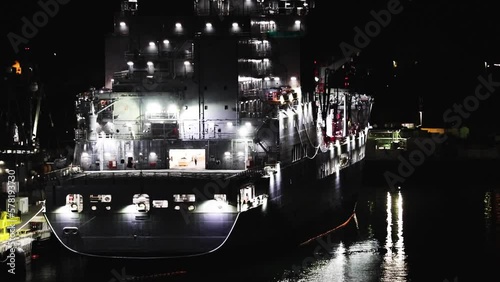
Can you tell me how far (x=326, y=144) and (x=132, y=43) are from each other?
11.6m

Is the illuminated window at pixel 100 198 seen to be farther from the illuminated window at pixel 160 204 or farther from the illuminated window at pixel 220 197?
the illuminated window at pixel 220 197

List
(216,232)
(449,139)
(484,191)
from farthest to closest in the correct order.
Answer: (449,139)
(484,191)
(216,232)

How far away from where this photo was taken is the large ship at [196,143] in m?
31.4

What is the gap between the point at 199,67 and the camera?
35469 millimetres

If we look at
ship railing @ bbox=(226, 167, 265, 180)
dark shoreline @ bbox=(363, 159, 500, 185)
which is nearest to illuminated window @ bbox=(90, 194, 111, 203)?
ship railing @ bbox=(226, 167, 265, 180)

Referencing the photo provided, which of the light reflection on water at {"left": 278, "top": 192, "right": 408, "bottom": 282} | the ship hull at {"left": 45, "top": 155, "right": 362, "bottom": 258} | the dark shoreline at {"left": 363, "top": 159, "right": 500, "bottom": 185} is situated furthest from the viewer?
the dark shoreline at {"left": 363, "top": 159, "right": 500, "bottom": 185}

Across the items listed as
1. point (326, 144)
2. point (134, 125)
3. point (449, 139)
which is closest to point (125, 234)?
point (134, 125)

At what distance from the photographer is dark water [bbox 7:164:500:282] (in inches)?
1248

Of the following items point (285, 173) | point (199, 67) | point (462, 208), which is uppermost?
point (199, 67)

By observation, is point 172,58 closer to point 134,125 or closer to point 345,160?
point 134,125

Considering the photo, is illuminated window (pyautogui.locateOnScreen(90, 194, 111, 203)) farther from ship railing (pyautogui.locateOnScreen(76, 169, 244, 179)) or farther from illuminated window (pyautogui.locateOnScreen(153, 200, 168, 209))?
illuminated window (pyautogui.locateOnScreen(153, 200, 168, 209))

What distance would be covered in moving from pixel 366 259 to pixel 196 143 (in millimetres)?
7981

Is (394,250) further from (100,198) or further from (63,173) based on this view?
(63,173)

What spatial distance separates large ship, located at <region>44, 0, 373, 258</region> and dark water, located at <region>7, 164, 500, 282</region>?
0.68 meters
